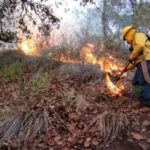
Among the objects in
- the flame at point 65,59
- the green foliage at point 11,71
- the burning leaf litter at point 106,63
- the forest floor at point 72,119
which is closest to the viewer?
the forest floor at point 72,119

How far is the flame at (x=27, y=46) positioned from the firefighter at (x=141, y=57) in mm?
6348

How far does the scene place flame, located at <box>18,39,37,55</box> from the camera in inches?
541

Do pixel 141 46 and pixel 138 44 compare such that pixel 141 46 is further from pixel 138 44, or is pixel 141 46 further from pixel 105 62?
pixel 105 62

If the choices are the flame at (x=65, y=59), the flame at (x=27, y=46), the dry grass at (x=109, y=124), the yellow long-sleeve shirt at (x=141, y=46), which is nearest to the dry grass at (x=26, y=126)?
the dry grass at (x=109, y=124)

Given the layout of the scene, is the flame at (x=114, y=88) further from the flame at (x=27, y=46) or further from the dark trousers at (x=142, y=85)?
the flame at (x=27, y=46)

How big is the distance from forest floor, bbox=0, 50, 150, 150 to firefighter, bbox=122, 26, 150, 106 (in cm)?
23

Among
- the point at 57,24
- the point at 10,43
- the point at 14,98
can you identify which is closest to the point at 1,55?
the point at 10,43

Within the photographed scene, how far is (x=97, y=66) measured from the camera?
408 inches

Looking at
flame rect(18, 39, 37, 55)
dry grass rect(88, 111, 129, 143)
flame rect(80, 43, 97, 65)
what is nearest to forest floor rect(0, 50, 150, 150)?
dry grass rect(88, 111, 129, 143)

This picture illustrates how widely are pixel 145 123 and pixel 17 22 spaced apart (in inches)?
312

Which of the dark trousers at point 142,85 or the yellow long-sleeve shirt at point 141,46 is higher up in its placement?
the yellow long-sleeve shirt at point 141,46

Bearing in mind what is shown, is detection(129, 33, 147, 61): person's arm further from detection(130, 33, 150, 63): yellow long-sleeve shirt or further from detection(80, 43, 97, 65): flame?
detection(80, 43, 97, 65): flame

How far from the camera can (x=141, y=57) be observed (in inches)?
303

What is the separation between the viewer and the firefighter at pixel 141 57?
7594 millimetres
